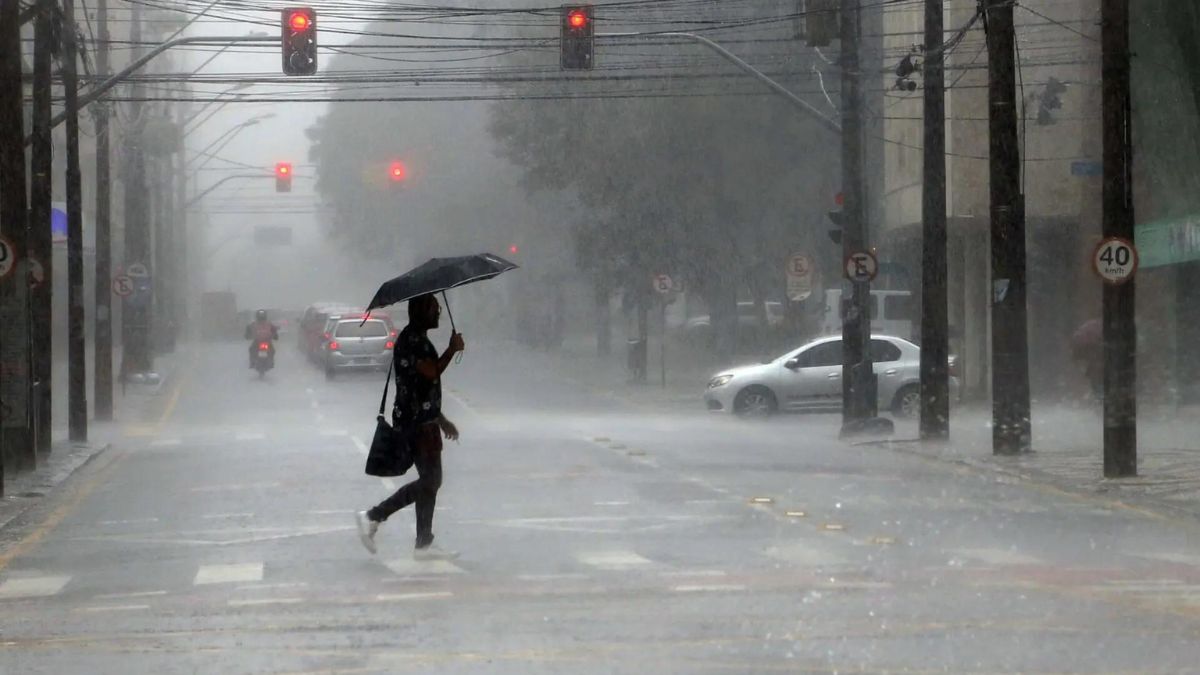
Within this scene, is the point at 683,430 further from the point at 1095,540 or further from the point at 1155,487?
the point at 1095,540

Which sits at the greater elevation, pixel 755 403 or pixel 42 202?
pixel 42 202

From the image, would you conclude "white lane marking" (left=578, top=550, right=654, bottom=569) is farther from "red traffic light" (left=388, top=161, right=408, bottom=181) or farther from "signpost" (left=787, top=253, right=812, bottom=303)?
"red traffic light" (left=388, top=161, right=408, bottom=181)

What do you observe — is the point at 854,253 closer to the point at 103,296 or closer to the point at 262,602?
the point at 103,296

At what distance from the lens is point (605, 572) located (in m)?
12.6

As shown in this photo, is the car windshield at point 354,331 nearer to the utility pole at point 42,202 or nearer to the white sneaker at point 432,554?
the utility pole at point 42,202

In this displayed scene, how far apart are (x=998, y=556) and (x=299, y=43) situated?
673 inches

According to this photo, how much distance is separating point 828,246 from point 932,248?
1036 inches

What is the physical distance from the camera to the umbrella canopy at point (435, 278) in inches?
540

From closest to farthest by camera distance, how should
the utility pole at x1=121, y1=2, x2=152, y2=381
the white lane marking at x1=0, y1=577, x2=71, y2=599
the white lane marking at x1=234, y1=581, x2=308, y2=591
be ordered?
the white lane marking at x1=234, y1=581, x2=308, y2=591 < the white lane marking at x1=0, y1=577, x2=71, y2=599 < the utility pole at x1=121, y1=2, x2=152, y2=381

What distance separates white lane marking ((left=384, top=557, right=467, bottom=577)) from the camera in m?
12.8

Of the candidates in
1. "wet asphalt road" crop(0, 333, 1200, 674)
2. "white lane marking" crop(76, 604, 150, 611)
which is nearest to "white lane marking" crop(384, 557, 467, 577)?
"wet asphalt road" crop(0, 333, 1200, 674)

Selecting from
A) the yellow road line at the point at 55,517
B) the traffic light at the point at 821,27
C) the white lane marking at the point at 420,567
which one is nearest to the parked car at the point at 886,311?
the traffic light at the point at 821,27

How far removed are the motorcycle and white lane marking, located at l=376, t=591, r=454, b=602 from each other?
139ft

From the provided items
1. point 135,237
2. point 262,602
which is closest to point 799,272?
point 135,237
